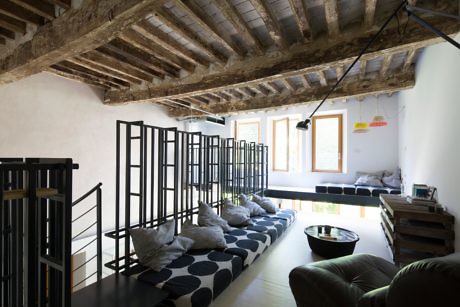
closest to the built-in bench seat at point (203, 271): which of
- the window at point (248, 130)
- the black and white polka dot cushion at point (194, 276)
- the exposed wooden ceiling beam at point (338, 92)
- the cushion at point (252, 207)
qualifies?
the black and white polka dot cushion at point (194, 276)

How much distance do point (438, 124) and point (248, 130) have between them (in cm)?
554

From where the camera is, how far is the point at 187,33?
8.57 feet

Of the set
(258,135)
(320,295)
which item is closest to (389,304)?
(320,295)

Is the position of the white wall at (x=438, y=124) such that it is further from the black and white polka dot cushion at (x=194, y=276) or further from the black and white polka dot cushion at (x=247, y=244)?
the black and white polka dot cushion at (x=194, y=276)

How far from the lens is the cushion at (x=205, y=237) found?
9.29ft

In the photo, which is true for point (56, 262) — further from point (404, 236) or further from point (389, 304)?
point (404, 236)

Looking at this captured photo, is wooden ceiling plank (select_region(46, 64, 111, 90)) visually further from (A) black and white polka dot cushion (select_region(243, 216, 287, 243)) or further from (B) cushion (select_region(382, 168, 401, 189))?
(B) cushion (select_region(382, 168, 401, 189))

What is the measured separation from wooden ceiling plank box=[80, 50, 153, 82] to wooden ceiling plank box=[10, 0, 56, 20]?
2.53 ft

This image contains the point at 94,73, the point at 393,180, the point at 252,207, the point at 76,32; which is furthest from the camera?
the point at 393,180

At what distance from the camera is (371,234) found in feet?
13.5

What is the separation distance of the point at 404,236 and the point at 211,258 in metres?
2.29

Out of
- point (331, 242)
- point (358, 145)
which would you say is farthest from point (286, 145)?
point (331, 242)

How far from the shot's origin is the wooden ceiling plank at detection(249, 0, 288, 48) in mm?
2098

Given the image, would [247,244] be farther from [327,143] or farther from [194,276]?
[327,143]
